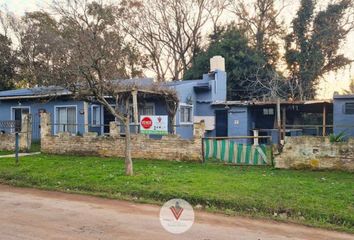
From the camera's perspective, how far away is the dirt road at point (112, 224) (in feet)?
19.7

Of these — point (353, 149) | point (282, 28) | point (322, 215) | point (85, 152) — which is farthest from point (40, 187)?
point (282, 28)

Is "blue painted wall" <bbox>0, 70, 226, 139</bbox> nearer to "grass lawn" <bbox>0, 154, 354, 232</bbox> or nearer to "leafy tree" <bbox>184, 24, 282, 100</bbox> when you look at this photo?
A: "leafy tree" <bbox>184, 24, 282, 100</bbox>

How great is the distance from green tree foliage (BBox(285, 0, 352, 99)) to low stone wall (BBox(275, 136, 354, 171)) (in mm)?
17972

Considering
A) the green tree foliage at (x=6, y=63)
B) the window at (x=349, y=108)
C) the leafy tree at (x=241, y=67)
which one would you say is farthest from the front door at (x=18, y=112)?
the window at (x=349, y=108)

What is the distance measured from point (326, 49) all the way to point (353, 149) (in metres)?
21.2

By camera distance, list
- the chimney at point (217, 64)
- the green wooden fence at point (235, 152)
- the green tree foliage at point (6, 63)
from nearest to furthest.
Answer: the green wooden fence at point (235, 152)
the chimney at point (217, 64)
the green tree foliage at point (6, 63)

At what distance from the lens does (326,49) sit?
99.1 ft

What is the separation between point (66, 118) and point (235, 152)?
12.0m

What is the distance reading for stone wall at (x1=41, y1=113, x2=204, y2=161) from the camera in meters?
13.6

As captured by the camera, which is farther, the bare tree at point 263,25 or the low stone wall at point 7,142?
the bare tree at point 263,25

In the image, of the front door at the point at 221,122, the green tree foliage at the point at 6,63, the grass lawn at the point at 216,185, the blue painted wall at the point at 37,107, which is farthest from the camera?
the green tree foliage at the point at 6,63

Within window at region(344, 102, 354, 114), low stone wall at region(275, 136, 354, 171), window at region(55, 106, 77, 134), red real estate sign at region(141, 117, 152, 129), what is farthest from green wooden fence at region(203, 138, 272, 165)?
window at region(55, 106, 77, 134)

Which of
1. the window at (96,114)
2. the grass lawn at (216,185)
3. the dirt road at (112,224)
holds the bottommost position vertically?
the dirt road at (112,224)

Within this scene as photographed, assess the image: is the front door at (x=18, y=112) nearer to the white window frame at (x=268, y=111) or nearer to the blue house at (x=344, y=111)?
the white window frame at (x=268, y=111)
